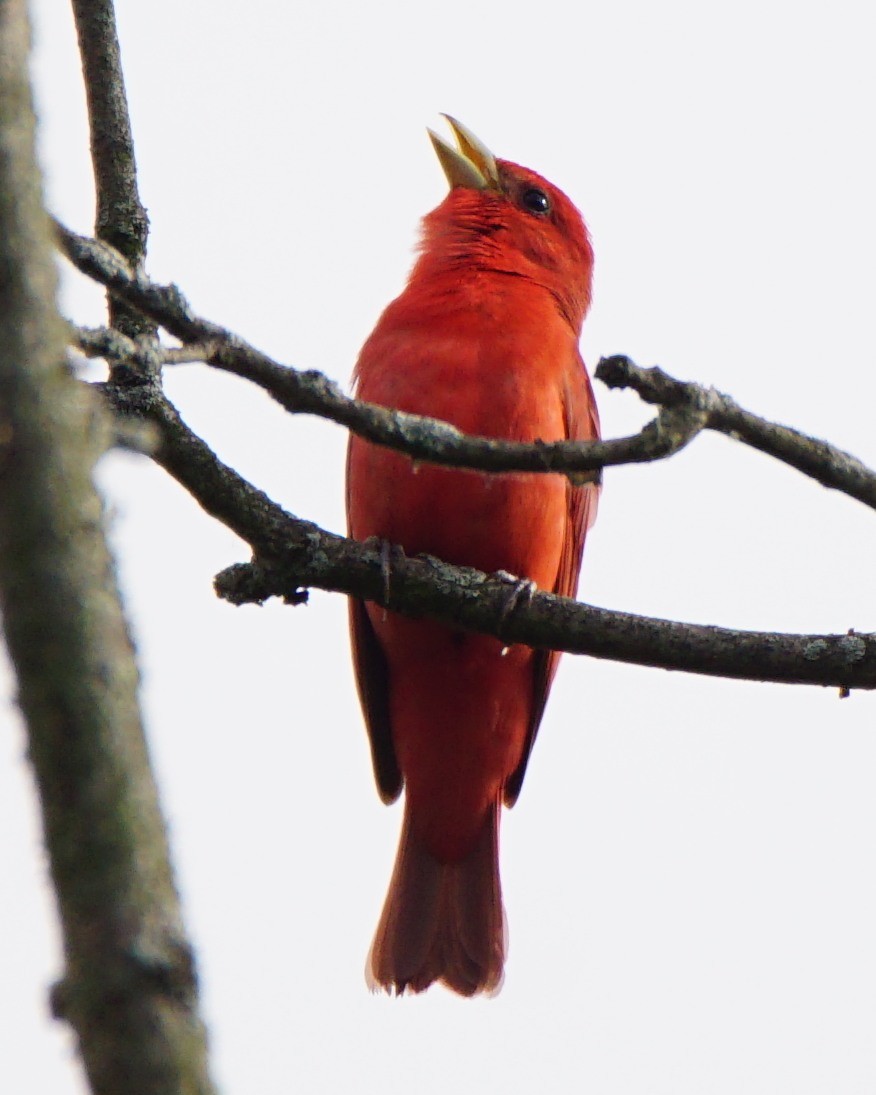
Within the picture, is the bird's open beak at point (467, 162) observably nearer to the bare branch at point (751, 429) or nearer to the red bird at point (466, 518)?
the red bird at point (466, 518)

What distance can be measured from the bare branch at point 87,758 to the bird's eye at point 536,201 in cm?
562

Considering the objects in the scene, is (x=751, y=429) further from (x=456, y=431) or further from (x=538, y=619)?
(x=538, y=619)

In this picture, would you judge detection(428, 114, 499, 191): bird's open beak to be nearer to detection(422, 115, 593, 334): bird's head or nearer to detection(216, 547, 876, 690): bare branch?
detection(422, 115, 593, 334): bird's head

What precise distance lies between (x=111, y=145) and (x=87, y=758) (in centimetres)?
316

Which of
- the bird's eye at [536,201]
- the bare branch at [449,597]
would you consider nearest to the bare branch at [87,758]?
the bare branch at [449,597]

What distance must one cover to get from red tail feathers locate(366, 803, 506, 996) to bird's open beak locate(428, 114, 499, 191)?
2.82 m

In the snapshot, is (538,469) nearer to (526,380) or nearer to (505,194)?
(526,380)

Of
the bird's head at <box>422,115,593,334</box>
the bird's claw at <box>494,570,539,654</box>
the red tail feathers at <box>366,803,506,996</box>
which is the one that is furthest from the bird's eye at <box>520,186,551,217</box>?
the bird's claw at <box>494,570,539,654</box>

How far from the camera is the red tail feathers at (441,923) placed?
21.3 feet

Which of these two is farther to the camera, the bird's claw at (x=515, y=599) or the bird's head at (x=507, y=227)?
the bird's head at (x=507, y=227)

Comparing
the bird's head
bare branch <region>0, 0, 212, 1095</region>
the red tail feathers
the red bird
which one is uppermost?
the bird's head

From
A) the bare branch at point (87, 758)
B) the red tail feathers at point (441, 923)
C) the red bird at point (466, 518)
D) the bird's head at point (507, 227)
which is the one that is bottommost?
the bare branch at point (87, 758)

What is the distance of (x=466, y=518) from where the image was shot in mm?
5473

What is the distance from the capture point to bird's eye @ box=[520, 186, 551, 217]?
704cm
